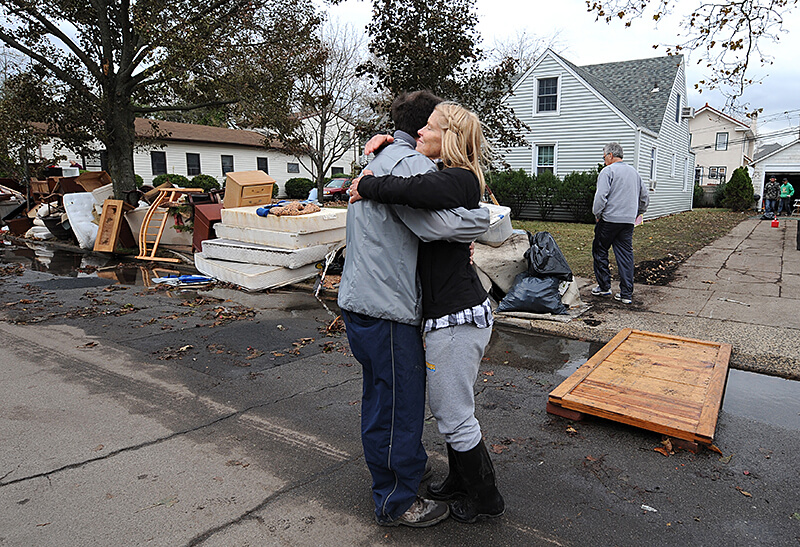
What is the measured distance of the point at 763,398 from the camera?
4.26 m

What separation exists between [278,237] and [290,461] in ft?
19.5

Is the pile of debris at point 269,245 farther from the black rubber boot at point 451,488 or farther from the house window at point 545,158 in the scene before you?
the house window at point 545,158

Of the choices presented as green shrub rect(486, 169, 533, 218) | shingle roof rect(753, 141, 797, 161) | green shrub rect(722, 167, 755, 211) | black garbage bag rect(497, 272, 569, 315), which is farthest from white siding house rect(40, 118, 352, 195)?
shingle roof rect(753, 141, 797, 161)

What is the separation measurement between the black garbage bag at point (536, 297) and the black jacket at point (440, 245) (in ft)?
13.2

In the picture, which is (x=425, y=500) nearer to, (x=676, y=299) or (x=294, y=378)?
(x=294, y=378)

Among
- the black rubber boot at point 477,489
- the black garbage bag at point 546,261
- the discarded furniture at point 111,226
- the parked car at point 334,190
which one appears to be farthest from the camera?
the parked car at point 334,190

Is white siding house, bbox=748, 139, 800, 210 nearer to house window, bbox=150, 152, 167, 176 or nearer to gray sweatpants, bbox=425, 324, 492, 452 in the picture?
house window, bbox=150, 152, 167, 176

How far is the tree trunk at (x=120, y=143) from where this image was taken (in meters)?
14.3

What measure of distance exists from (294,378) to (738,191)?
32.8 m

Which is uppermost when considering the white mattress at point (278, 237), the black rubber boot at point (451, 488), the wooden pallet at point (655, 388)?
the white mattress at point (278, 237)

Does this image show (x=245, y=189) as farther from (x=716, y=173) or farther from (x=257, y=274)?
(x=716, y=173)

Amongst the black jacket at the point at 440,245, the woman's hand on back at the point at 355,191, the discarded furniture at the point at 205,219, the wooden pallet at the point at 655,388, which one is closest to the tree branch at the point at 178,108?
the discarded furniture at the point at 205,219

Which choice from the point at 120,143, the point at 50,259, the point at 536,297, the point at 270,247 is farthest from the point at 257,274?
the point at 120,143

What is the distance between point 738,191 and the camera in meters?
30.3
